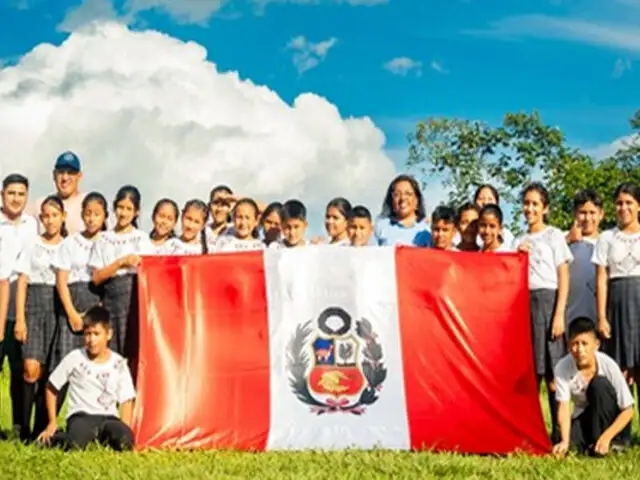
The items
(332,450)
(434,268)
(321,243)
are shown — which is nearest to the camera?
(332,450)

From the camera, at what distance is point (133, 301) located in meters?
8.88

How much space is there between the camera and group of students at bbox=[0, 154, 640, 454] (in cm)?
836

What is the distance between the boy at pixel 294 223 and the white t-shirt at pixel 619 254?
8.01ft

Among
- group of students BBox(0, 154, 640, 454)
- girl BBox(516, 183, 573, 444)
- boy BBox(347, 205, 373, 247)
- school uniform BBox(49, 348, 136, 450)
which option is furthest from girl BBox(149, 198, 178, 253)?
girl BBox(516, 183, 573, 444)

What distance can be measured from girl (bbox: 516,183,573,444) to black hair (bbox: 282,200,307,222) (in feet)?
6.09

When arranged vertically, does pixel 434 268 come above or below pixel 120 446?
above

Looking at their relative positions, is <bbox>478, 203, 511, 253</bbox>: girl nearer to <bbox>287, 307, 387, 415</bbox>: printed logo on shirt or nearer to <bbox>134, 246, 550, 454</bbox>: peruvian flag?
<bbox>134, 246, 550, 454</bbox>: peruvian flag

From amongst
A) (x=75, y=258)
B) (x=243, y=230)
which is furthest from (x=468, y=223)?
(x=75, y=258)

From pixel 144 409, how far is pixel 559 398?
325cm

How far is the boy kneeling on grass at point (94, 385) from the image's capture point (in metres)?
8.35

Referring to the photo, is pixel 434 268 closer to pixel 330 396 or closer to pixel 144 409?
pixel 330 396

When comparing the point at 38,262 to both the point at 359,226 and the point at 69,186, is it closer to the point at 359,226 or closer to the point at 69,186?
the point at 69,186

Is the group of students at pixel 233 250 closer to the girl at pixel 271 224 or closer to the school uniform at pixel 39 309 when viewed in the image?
the school uniform at pixel 39 309

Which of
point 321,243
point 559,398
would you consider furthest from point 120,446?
point 559,398
